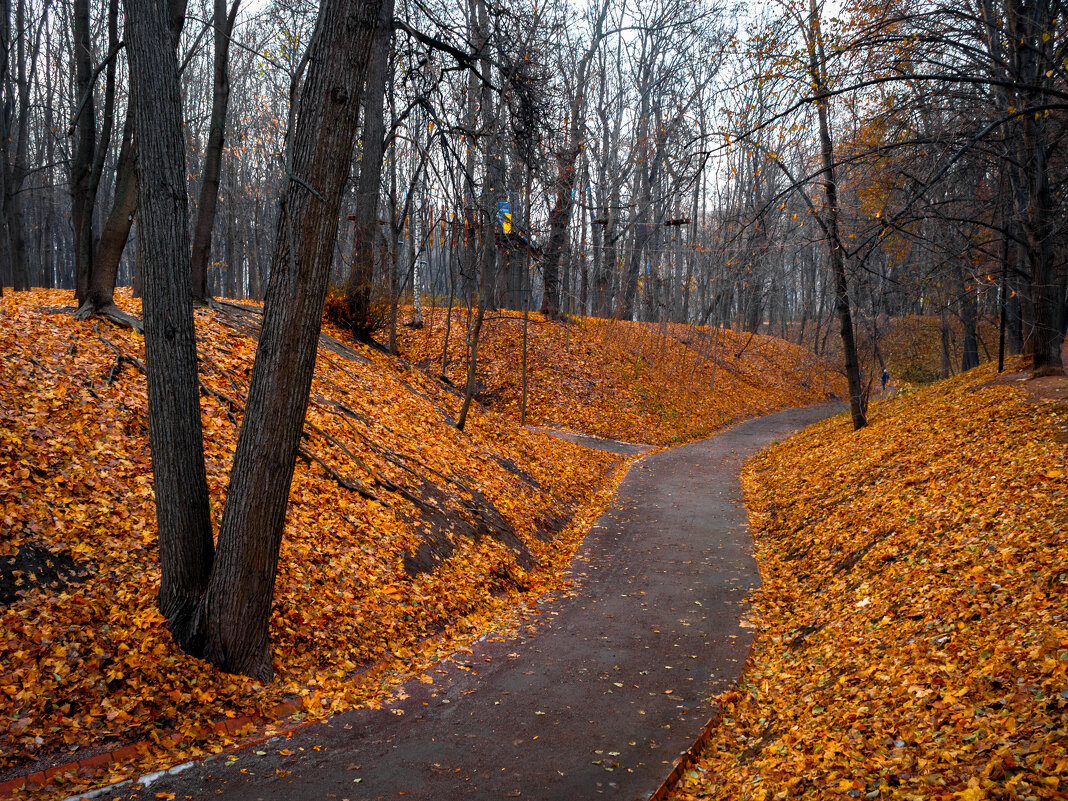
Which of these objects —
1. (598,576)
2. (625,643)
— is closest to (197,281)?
(598,576)

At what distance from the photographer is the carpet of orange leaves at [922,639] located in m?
3.10

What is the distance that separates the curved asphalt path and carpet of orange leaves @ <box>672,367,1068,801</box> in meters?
0.38

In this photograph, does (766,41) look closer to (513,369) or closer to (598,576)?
(598,576)

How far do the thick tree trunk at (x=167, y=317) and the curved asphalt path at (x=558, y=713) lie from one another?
133 cm

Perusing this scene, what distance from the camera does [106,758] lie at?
3527 mm

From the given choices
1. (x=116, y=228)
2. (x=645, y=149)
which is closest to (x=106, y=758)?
(x=116, y=228)

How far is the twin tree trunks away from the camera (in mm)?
4363

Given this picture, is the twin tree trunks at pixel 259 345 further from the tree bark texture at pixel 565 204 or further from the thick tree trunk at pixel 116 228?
the tree bark texture at pixel 565 204

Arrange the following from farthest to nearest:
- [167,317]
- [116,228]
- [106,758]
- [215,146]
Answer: [215,146] → [116,228] → [167,317] → [106,758]

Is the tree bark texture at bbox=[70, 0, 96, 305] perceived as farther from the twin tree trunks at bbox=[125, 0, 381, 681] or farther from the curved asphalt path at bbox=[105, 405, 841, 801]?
the curved asphalt path at bbox=[105, 405, 841, 801]

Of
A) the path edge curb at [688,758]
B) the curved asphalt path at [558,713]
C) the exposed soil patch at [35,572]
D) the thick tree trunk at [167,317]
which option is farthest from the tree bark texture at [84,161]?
the path edge curb at [688,758]

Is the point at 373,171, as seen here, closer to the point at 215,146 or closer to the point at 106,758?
the point at 215,146

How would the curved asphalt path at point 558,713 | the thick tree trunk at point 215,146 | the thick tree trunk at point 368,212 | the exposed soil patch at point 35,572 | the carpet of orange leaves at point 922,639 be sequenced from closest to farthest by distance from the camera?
the carpet of orange leaves at point 922,639 → the curved asphalt path at point 558,713 → the exposed soil patch at point 35,572 → the thick tree trunk at point 215,146 → the thick tree trunk at point 368,212

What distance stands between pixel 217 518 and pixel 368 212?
373 inches
